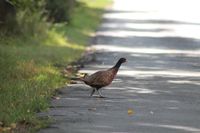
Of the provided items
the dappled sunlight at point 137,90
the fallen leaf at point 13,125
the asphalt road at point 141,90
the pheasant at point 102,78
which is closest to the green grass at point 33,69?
the fallen leaf at point 13,125

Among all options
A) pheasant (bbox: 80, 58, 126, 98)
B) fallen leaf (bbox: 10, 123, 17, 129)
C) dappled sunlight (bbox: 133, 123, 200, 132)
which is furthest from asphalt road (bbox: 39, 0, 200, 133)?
fallen leaf (bbox: 10, 123, 17, 129)

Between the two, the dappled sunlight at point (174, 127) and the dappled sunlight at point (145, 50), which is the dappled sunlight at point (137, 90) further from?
the dappled sunlight at point (145, 50)

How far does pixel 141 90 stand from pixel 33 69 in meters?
2.96

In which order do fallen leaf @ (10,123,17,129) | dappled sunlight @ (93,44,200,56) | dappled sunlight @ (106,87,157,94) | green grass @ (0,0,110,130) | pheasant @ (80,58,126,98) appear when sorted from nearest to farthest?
fallen leaf @ (10,123,17,129) → green grass @ (0,0,110,130) → pheasant @ (80,58,126,98) → dappled sunlight @ (106,87,157,94) → dappled sunlight @ (93,44,200,56)

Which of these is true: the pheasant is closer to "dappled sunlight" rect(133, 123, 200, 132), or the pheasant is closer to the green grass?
the green grass

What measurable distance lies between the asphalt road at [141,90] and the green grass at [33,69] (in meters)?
0.37

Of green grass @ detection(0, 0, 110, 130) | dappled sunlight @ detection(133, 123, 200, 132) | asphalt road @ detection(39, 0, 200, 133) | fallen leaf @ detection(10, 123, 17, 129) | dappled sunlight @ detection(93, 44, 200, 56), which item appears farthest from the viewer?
dappled sunlight @ detection(93, 44, 200, 56)

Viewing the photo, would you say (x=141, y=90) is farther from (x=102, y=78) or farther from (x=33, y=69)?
(x=33, y=69)

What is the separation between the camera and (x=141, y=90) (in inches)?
637

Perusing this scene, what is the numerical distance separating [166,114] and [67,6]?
22.6 m

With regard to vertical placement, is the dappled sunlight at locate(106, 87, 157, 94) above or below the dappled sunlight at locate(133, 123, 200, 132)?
above

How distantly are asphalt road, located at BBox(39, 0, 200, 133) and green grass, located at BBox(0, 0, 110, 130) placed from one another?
371 millimetres

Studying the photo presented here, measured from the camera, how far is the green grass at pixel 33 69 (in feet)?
42.6

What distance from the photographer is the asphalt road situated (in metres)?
11.9
